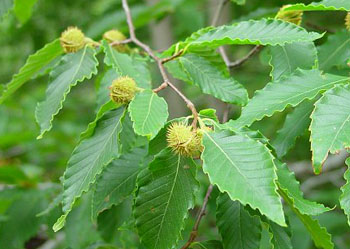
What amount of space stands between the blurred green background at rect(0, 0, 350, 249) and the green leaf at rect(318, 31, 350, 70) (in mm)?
352

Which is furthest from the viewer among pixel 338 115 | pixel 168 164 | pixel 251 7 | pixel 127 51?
pixel 251 7

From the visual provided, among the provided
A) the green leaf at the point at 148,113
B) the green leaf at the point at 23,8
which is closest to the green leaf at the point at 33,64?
the green leaf at the point at 148,113

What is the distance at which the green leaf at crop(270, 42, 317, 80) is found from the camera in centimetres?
152

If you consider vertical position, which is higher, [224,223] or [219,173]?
[219,173]

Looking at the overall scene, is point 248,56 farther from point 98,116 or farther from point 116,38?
A: point 98,116

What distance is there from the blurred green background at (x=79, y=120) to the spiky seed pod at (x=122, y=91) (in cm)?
49

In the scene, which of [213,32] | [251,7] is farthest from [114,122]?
[251,7]

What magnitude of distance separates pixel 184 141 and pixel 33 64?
65 centimetres

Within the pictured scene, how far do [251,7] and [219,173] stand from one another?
2.39m

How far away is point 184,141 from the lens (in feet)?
3.91

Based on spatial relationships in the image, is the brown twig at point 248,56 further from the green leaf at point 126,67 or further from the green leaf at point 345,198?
the green leaf at point 345,198

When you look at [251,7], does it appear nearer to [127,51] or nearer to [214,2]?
[214,2]

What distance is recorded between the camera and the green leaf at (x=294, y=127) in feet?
5.12

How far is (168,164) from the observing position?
1.24m
